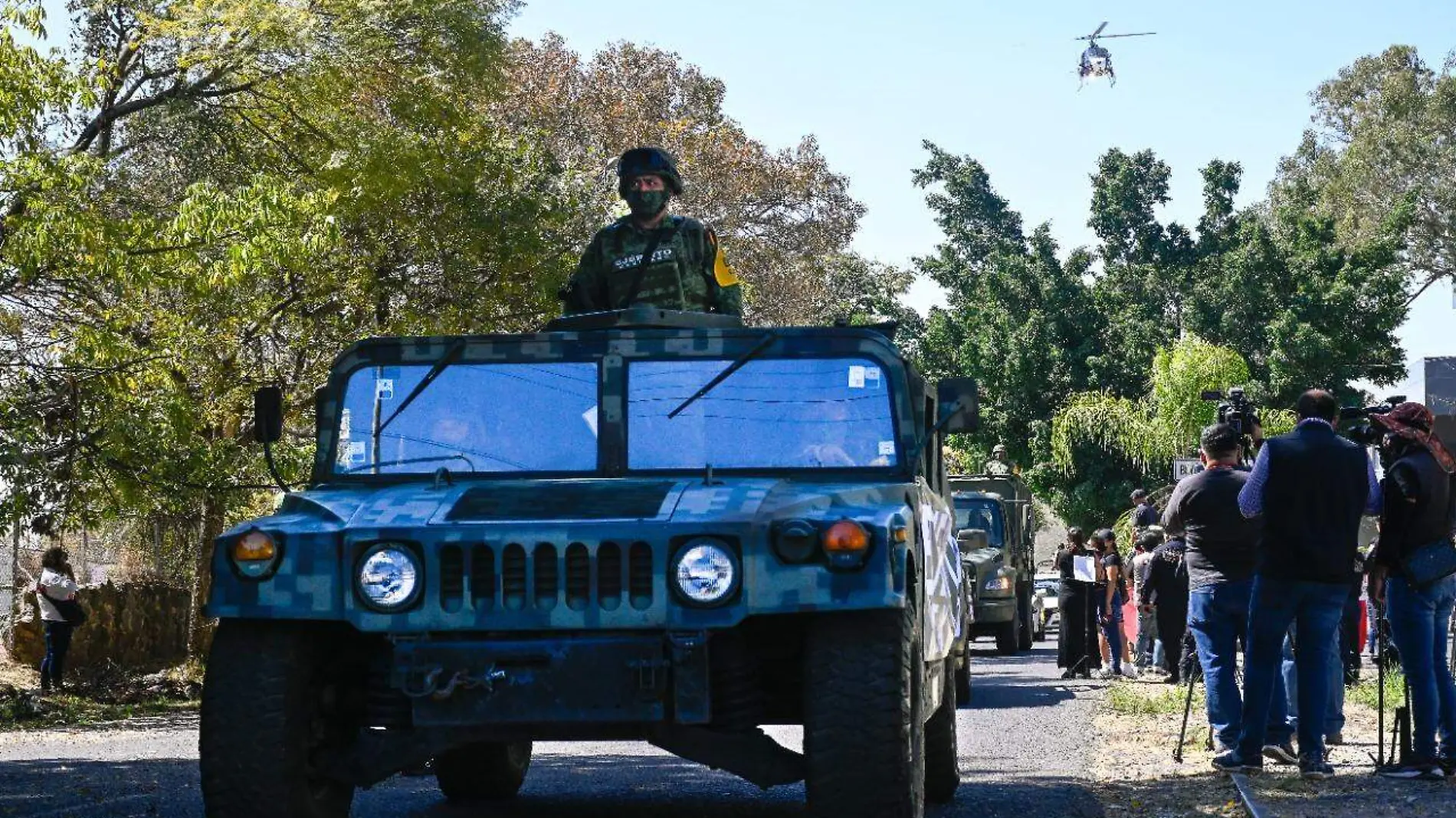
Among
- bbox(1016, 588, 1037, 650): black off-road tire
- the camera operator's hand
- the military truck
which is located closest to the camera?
the camera operator's hand

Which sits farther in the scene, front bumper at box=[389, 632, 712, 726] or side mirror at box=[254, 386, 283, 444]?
side mirror at box=[254, 386, 283, 444]

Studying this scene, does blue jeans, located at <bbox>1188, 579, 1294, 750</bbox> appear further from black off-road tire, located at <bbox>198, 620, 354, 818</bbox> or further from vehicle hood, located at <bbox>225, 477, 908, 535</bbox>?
black off-road tire, located at <bbox>198, 620, 354, 818</bbox>

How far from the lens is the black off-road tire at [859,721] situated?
6.77 metres

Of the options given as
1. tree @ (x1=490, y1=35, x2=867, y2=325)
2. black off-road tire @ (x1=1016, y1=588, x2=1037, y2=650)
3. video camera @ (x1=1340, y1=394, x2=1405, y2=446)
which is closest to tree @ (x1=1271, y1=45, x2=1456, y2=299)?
tree @ (x1=490, y1=35, x2=867, y2=325)

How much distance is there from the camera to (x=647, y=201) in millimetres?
9969

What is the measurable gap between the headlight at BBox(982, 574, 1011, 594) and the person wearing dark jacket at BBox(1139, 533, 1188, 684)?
516 centimetres

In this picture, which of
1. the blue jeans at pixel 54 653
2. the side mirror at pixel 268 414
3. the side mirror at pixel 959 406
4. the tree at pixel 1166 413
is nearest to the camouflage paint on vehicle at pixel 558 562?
the side mirror at pixel 959 406

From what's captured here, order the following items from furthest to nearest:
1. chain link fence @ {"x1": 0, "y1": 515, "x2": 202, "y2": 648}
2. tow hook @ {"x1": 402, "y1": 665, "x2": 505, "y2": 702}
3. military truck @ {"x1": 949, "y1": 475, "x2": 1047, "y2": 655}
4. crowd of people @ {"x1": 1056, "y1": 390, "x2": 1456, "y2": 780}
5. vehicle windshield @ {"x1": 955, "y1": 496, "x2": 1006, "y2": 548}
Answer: vehicle windshield @ {"x1": 955, "y1": 496, "x2": 1006, "y2": 548} → military truck @ {"x1": 949, "y1": 475, "x2": 1047, "y2": 655} → chain link fence @ {"x1": 0, "y1": 515, "x2": 202, "y2": 648} → crowd of people @ {"x1": 1056, "y1": 390, "x2": 1456, "y2": 780} → tow hook @ {"x1": 402, "y1": 665, "x2": 505, "y2": 702}

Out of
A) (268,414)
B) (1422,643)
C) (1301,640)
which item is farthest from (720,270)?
(1422,643)

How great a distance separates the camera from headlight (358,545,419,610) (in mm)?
7055

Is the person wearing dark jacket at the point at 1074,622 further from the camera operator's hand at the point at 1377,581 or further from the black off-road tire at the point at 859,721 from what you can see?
the black off-road tire at the point at 859,721

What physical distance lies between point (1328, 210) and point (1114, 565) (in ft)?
140

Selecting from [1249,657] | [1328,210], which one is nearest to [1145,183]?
[1328,210]

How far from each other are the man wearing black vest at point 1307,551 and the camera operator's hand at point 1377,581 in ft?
0.35
